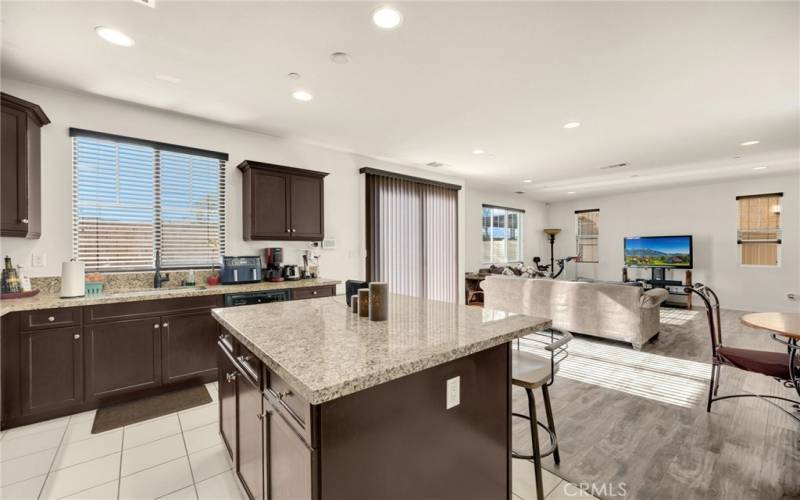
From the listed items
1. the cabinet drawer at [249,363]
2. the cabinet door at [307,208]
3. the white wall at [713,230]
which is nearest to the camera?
the cabinet drawer at [249,363]

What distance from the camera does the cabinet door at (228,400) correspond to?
6.08 feet

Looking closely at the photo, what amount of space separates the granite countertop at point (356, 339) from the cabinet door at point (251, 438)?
27 cm

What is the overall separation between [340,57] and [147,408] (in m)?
3.21

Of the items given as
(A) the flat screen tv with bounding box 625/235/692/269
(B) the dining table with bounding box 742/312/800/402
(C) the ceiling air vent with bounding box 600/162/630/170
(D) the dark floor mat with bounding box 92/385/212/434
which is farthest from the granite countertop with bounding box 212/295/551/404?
(A) the flat screen tv with bounding box 625/235/692/269

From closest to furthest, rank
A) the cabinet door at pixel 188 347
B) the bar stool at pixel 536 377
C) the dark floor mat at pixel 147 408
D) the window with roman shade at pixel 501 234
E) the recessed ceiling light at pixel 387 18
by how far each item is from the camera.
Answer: the bar stool at pixel 536 377 → the recessed ceiling light at pixel 387 18 → the dark floor mat at pixel 147 408 → the cabinet door at pixel 188 347 → the window with roman shade at pixel 501 234

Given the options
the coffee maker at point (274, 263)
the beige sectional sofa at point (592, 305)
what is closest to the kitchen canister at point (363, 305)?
the coffee maker at point (274, 263)

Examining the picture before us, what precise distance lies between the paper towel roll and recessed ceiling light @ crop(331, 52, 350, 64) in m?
2.61

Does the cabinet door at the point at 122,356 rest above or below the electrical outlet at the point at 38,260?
below

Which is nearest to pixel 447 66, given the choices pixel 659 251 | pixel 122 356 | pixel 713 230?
pixel 122 356

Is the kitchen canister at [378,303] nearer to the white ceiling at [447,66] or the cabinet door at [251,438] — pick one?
the cabinet door at [251,438]

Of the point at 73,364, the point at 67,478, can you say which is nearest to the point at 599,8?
the point at 67,478

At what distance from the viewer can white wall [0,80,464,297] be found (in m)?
2.95

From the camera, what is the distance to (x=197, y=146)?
3.69 metres

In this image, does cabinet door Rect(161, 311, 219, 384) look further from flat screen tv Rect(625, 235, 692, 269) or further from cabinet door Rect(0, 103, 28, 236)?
flat screen tv Rect(625, 235, 692, 269)
